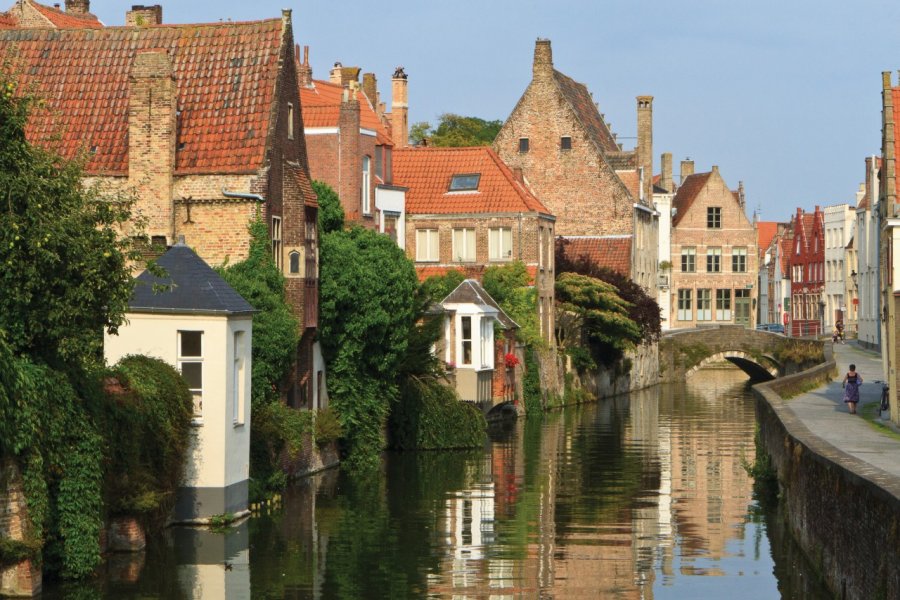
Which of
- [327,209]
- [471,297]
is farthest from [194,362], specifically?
[471,297]

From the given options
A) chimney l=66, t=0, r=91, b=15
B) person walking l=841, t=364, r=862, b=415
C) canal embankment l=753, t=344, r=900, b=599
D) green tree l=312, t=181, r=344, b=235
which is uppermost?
chimney l=66, t=0, r=91, b=15

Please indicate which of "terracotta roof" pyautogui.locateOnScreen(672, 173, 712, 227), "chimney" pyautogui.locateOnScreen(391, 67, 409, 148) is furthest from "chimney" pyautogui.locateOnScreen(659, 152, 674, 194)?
"chimney" pyautogui.locateOnScreen(391, 67, 409, 148)

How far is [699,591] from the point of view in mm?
25641

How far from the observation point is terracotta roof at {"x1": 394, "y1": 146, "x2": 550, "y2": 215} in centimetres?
6738

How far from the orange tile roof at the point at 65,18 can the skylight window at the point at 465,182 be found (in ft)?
51.7

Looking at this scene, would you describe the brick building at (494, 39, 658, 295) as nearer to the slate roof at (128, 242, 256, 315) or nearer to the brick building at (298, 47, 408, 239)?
the brick building at (298, 47, 408, 239)

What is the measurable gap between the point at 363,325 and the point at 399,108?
32.8 meters

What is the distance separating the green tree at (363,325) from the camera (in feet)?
133

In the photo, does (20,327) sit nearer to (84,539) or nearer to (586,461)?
(84,539)

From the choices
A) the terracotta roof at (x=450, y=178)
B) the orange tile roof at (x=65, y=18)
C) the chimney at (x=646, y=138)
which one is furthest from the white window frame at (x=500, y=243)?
the chimney at (x=646, y=138)

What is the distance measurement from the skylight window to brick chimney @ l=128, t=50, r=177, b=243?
29.8m

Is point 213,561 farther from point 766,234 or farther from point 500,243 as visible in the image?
point 766,234

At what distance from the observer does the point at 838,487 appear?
22.1 metres

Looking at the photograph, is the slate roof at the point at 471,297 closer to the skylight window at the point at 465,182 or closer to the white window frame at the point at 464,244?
the white window frame at the point at 464,244
